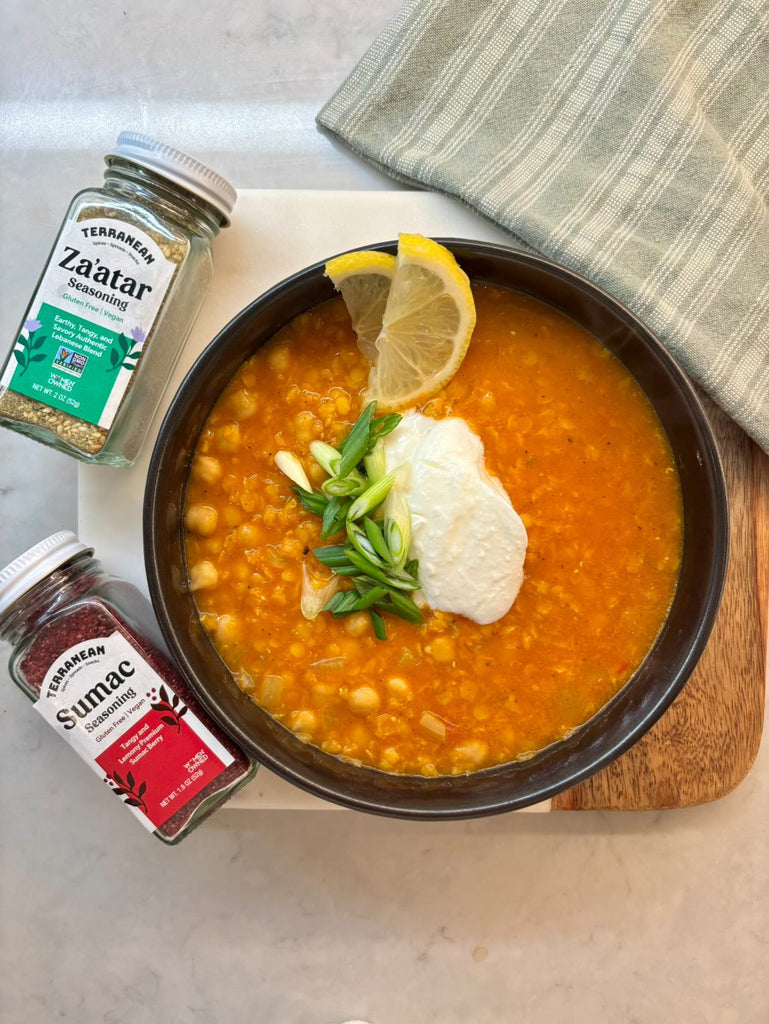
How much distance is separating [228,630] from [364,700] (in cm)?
37

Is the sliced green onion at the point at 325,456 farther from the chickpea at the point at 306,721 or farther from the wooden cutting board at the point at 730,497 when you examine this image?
the chickpea at the point at 306,721

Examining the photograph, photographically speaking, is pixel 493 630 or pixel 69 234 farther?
pixel 493 630

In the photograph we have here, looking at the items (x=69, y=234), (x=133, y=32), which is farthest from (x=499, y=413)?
(x=133, y=32)

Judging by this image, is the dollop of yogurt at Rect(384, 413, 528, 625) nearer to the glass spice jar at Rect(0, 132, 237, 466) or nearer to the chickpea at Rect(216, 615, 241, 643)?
the chickpea at Rect(216, 615, 241, 643)

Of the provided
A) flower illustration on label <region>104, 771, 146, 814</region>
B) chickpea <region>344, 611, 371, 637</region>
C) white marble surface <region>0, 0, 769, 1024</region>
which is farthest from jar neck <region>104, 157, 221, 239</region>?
flower illustration on label <region>104, 771, 146, 814</region>

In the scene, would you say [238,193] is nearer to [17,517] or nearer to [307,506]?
[307,506]

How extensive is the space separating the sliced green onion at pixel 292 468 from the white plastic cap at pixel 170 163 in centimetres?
61

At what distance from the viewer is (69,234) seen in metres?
1.98

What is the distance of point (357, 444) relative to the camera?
204cm

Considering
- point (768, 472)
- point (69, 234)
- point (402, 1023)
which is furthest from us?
point (402, 1023)

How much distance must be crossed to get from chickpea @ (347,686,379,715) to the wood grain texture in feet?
1.92

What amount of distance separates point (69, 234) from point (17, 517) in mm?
794

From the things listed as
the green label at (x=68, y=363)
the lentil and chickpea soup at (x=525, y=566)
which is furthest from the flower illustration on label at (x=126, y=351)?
the lentil and chickpea soup at (x=525, y=566)

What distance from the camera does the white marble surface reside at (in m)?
2.40
